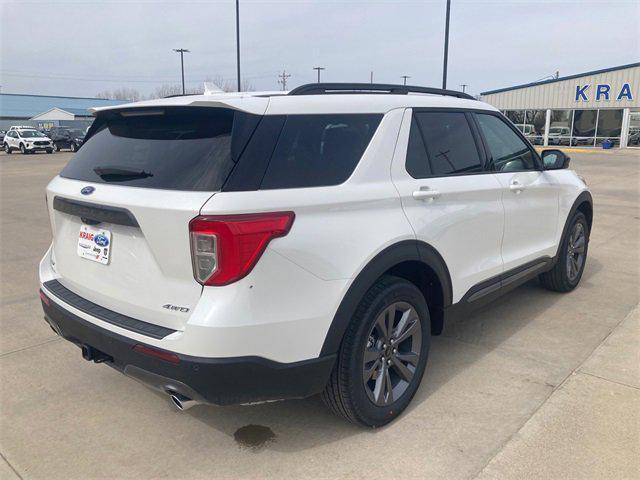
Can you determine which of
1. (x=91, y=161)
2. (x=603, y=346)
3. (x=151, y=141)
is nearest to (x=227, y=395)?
(x=151, y=141)

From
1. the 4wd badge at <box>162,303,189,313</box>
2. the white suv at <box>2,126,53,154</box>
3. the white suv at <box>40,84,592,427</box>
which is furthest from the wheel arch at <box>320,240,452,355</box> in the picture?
the white suv at <box>2,126,53,154</box>

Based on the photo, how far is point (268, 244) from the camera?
226cm

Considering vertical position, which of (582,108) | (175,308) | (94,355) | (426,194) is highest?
(582,108)

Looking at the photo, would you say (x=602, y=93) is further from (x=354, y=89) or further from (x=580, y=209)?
(x=354, y=89)

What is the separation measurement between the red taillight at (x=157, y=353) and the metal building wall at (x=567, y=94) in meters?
36.5

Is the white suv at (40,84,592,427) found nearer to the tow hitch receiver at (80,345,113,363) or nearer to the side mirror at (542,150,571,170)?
the tow hitch receiver at (80,345,113,363)

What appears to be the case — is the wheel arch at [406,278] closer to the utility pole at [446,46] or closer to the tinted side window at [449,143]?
the tinted side window at [449,143]

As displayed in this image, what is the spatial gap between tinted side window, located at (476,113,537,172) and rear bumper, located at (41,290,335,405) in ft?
7.21

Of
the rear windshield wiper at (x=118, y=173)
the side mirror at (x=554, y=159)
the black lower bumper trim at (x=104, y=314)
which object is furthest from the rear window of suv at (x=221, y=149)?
the side mirror at (x=554, y=159)

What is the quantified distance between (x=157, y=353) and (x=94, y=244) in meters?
0.72

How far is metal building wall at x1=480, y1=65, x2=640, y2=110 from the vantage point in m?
32.1

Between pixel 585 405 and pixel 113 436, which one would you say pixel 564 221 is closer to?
pixel 585 405

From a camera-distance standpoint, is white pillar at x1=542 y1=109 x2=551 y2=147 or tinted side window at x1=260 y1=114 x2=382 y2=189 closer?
tinted side window at x1=260 y1=114 x2=382 y2=189

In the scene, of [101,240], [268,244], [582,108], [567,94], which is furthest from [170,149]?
[567,94]
